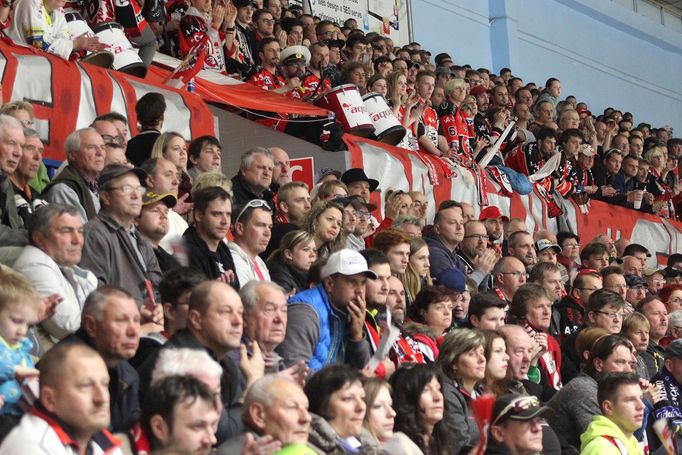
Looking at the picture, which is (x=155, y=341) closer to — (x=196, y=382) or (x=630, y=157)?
(x=196, y=382)

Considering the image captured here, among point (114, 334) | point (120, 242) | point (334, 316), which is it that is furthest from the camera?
point (334, 316)

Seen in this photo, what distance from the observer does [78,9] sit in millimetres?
9008

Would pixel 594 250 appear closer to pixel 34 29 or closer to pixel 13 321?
pixel 34 29

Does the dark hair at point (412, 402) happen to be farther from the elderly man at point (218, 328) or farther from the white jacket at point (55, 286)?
the white jacket at point (55, 286)

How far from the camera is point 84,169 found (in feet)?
18.7

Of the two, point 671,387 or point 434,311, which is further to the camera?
point 671,387

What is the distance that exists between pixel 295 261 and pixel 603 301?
222cm

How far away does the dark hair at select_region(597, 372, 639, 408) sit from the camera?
5621mm

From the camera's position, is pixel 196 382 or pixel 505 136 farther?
pixel 505 136

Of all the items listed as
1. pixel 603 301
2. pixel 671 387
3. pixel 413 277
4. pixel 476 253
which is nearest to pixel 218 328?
pixel 413 277

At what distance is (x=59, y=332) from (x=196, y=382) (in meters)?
1.00

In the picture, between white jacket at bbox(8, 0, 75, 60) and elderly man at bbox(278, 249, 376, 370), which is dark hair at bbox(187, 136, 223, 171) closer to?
white jacket at bbox(8, 0, 75, 60)

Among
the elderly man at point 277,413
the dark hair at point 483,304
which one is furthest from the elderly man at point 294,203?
the elderly man at point 277,413

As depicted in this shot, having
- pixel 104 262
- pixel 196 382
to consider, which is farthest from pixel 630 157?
pixel 196 382
